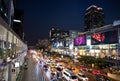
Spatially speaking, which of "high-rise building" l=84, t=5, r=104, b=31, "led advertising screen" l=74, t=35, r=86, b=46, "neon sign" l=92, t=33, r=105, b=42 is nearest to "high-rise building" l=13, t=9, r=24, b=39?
"led advertising screen" l=74, t=35, r=86, b=46

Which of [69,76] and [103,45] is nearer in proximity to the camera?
[69,76]

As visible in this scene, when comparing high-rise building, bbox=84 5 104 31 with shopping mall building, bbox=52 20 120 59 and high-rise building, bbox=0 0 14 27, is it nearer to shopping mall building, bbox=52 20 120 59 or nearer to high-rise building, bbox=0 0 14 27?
shopping mall building, bbox=52 20 120 59

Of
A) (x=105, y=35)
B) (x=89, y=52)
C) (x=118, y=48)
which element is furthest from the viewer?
(x=89, y=52)

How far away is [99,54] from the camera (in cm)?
7956

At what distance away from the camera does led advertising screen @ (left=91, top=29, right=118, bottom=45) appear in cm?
6521

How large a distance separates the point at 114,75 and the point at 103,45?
42.3 meters

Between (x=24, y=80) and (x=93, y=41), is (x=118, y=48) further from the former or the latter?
(x=24, y=80)

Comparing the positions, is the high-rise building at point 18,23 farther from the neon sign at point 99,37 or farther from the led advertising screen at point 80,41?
the neon sign at point 99,37

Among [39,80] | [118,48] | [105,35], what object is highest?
[105,35]

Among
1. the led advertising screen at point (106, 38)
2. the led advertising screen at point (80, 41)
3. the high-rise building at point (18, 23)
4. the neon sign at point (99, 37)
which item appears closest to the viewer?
the led advertising screen at point (106, 38)

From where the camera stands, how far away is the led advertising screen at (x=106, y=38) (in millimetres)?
65213

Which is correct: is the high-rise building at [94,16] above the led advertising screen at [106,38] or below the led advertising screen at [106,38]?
above

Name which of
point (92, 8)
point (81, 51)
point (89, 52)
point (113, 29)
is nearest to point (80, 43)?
point (81, 51)

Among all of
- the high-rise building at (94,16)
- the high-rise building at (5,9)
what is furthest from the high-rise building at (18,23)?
the high-rise building at (94,16)
